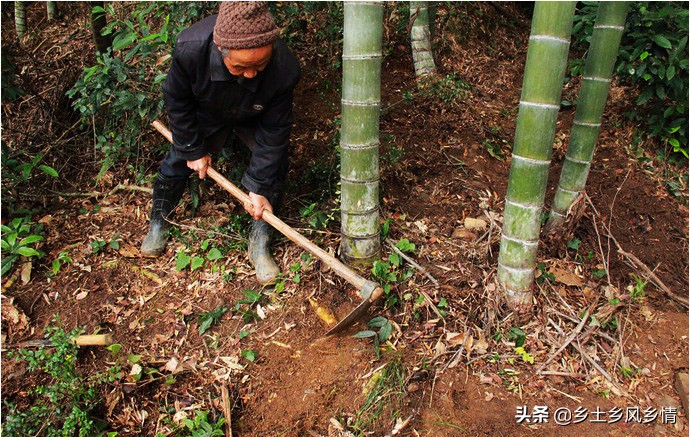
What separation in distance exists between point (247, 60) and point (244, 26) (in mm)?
181

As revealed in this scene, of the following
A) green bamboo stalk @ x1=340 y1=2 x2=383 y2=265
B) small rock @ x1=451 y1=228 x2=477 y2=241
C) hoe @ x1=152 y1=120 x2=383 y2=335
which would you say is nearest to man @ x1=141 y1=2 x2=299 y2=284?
hoe @ x1=152 y1=120 x2=383 y2=335

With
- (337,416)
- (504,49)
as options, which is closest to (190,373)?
(337,416)

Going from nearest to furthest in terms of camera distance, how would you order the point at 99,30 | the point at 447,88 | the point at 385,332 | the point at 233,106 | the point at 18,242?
the point at 385,332 → the point at 233,106 → the point at 18,242 → the point at 99,30 → the point at 447,88

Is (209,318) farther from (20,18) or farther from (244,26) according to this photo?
(20,18)

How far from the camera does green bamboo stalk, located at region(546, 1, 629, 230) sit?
8.83ft

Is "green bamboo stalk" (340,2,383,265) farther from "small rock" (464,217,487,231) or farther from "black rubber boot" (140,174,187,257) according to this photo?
"black rubber boot" (140,174,187,257)

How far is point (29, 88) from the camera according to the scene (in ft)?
13.8

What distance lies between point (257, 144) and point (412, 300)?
1.45 metres

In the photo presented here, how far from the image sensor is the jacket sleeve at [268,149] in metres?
3.16

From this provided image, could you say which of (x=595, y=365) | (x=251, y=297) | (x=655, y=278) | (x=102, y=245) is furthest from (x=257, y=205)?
(x=655, y=278)

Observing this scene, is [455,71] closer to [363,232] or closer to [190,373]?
[363,232]

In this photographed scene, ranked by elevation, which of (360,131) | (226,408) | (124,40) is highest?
(124,40)

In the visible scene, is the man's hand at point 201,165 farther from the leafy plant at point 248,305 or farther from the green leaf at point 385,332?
the green leaf at point 385,332

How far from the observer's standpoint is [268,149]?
126 inches
